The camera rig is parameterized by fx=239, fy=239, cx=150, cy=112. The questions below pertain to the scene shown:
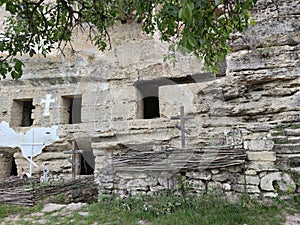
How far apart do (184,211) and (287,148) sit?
72.6 inches

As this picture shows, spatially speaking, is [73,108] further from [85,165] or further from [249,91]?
[249,91]

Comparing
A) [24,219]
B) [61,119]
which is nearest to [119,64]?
[61,119]

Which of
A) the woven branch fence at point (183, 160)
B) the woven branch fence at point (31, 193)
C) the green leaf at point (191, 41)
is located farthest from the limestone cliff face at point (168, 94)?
the green leaf at point (191, 41)

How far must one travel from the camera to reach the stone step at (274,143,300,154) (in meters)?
3.62

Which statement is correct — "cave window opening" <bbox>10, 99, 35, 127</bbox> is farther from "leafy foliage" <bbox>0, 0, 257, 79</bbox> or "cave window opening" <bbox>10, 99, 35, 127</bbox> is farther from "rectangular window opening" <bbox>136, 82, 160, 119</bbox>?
"leafy foliage" <bbox>0, 0, 257, 79</bbox>

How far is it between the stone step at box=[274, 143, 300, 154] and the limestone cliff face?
0.04ft

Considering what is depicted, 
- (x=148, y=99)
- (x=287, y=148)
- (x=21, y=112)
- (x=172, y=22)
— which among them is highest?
(x=148, y=99)

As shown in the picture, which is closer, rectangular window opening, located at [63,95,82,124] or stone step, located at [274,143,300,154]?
stone step, located at [274,143,300,154]

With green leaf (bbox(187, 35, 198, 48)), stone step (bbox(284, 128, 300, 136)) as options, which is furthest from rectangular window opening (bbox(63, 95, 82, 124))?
green leaf (bbox(187, 35, 198, 48))

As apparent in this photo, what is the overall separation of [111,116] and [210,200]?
5.38 m

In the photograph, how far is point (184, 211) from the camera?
3498 millimetres

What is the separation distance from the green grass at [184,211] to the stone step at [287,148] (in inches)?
26.2

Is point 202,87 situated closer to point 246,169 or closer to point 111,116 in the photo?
point 111,116

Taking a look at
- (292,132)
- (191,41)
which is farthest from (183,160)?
(191,41)
